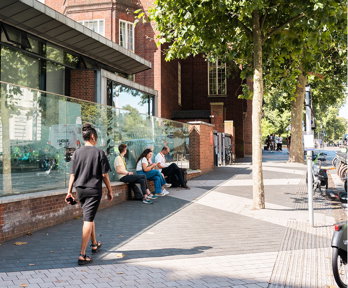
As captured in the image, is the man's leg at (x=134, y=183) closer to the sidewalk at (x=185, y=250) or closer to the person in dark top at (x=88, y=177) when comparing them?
the sidewalk at (x=185, y=250)

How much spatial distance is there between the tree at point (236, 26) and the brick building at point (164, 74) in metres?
7.40

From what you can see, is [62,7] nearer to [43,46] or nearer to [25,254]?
[43,46]

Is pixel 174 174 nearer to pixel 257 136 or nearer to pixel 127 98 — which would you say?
pixel 257 136

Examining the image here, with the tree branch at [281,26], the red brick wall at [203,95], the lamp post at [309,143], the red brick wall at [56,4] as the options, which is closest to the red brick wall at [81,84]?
the tree branch at [281,26]

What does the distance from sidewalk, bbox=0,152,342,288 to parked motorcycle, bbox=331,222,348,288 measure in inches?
8.5

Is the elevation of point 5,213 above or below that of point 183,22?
below

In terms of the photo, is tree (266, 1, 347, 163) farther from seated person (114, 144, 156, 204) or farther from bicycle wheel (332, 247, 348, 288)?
bicycle wheel (332, 247, 348, 288)

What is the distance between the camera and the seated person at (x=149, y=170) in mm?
11219

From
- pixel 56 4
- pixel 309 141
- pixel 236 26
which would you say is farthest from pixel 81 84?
pixel 56 4

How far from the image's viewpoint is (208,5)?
9008 millimetres

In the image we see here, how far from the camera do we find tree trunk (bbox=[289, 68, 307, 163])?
87.6ft

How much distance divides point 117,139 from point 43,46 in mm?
5673

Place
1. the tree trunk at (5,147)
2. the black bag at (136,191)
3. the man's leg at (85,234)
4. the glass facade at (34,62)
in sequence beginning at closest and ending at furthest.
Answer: the man's leg at (85,234), the tree trunk at (5,147), the black bag at (136,191), the glass facade at (34,62)

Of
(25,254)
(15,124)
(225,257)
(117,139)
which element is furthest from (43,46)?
(225,257)
